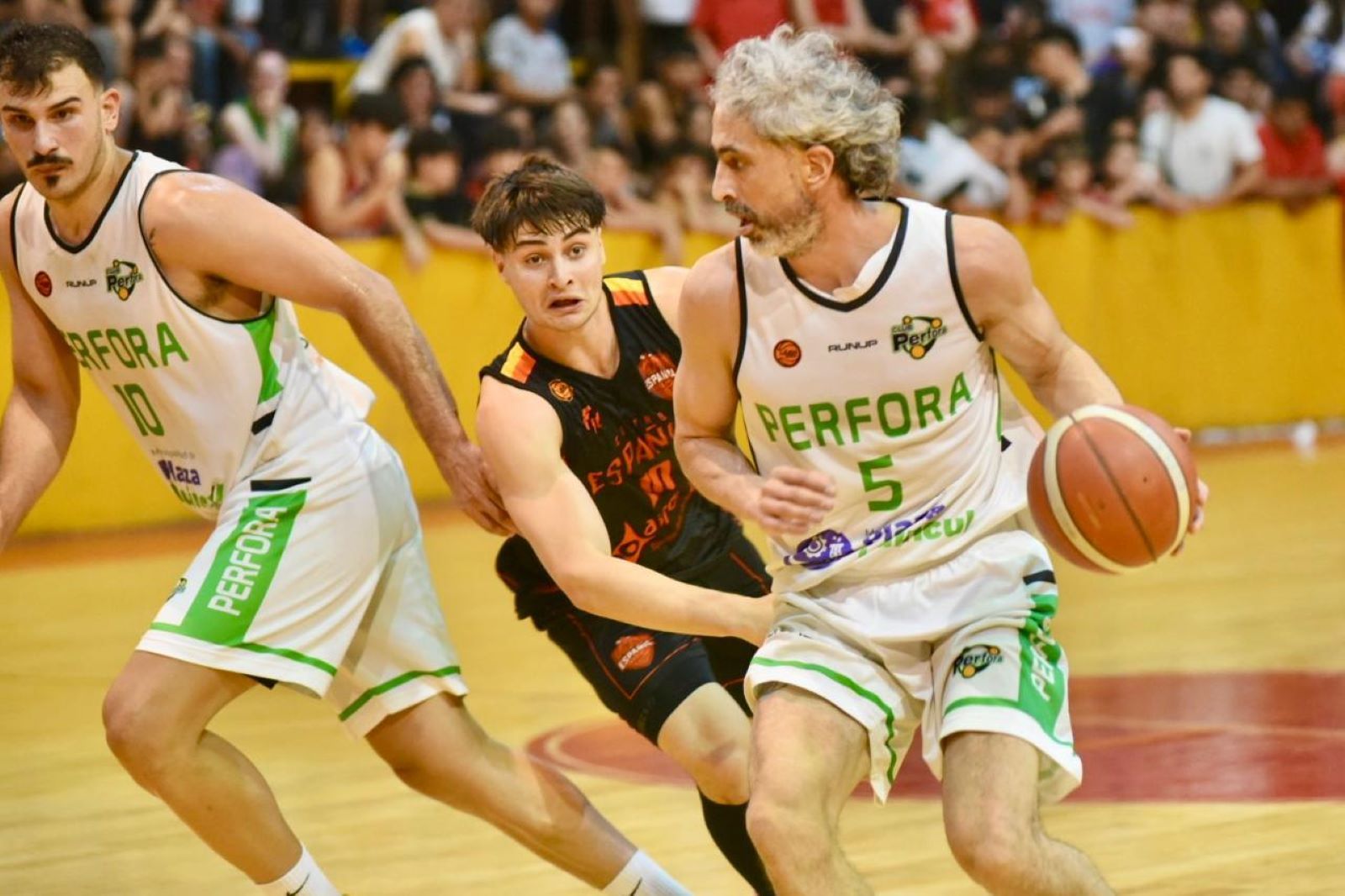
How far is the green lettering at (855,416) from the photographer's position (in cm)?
470

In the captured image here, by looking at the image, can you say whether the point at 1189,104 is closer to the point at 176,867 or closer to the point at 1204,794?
the point at 1204,794

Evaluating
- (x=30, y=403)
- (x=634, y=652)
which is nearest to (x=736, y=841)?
(x=634, y=652)

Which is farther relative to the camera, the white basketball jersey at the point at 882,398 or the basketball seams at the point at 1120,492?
the white basketball jersey at the point at 882,398

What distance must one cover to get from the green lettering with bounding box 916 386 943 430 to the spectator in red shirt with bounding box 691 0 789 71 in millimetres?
11568

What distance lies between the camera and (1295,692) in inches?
320

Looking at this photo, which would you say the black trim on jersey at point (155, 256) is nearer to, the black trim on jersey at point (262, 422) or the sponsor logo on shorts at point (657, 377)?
the black trim on jersey at point (262, 422)

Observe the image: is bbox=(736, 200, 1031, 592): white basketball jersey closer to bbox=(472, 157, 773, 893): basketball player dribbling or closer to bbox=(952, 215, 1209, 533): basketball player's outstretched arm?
bbox=(952, 215, 1209, 533): basketball player's outstretched arm

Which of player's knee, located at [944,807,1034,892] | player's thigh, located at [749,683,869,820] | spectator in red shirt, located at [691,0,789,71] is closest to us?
player's knee, located at [944,807,1034,892]

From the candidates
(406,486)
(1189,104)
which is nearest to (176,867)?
(406,486)

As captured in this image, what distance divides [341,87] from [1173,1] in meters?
6.89

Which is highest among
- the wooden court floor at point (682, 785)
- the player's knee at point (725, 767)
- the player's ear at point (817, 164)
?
the player's ear at point (817, 164)

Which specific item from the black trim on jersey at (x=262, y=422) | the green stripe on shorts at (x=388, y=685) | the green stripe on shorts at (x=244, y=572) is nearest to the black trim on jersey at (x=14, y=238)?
the black trim on jersey at (x=262, y=422)

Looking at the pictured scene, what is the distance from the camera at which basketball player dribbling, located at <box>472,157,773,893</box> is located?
5.22 metres

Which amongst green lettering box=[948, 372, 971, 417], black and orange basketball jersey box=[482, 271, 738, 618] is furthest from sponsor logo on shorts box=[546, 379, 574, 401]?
green lettering box=[948, 372, 971, 417]
